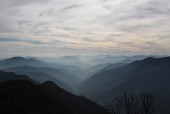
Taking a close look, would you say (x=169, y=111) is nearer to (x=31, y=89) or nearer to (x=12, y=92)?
(x=31, y=89)

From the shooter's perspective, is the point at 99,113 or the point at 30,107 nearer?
the point at 30,107

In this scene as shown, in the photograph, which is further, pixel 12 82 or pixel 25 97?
pixel 12 82

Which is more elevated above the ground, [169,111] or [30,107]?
[30,107]

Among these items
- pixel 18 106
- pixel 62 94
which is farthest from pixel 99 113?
pixel 18 106

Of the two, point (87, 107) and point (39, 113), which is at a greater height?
point (39, 113)

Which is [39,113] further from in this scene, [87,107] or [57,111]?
[87,107]

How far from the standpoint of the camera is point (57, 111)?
253ft

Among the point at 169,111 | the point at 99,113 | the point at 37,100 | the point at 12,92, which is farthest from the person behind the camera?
the point at 169,111

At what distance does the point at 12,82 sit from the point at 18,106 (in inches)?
1476

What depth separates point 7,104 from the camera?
5931cm

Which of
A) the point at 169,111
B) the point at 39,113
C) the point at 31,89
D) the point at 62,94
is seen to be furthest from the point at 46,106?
the point at 169,111

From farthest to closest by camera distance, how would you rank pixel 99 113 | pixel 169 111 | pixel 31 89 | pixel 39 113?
pixel 169 111
pixel 99 113
pixel 31 89
pixel 39 113

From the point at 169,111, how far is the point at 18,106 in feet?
528

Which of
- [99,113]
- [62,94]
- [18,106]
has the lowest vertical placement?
[99,113]
